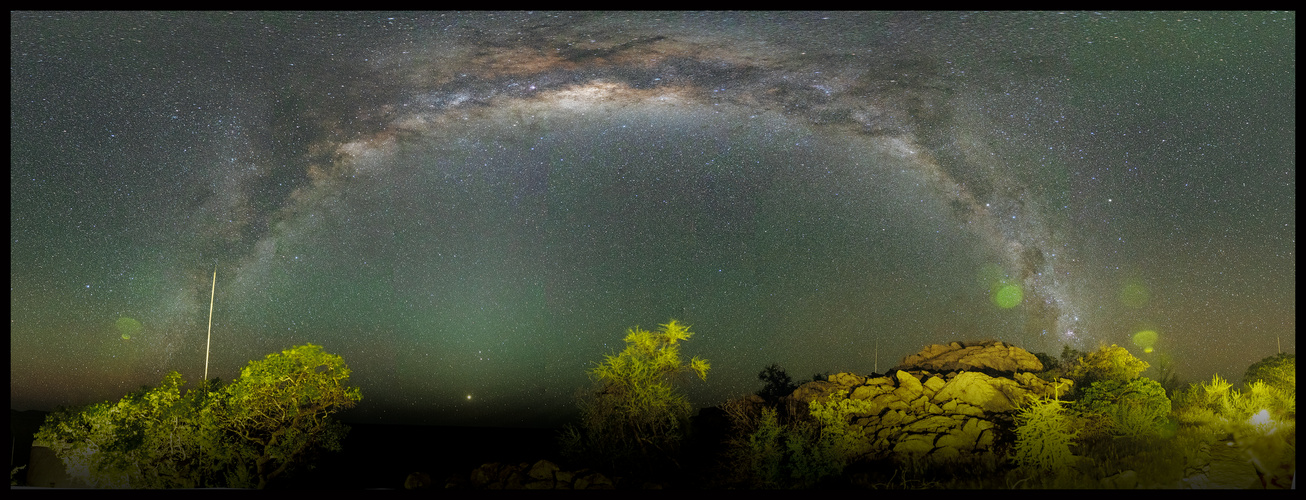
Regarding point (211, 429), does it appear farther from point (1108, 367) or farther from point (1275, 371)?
point (1275, 371)

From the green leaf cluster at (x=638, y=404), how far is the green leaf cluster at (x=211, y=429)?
202 inches

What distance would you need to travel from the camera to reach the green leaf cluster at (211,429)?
16.2 m

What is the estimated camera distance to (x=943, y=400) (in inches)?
741

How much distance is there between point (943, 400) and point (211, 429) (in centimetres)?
1611

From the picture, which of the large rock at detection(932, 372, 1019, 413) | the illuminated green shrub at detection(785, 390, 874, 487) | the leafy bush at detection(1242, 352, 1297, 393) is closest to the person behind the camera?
the illuminated green shrub at detection(785, 390, 874, 487)

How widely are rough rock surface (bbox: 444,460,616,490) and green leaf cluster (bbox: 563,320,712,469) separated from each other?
30.4 inches

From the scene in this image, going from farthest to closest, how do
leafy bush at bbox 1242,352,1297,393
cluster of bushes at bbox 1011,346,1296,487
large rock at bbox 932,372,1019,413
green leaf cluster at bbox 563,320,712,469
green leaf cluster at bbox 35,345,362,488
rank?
leafy bush at bbox 1242,352,1297,393 → large rock at bbox 932,372,1019,413 → green leaf cluster at bbox 563,320,712,469 → green leaf cluster at bbox 35,345,362,488 → cluster of bushes at bbox 1011,346,1296,487

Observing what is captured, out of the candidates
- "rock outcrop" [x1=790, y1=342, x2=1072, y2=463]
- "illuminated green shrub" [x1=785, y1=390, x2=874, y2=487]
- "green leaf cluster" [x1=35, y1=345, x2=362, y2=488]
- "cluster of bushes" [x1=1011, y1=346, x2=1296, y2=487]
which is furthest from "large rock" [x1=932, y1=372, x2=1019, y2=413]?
"green leaf cluster" [x1=35, y1=345, x2=362, y2=488]

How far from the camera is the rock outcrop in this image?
17.1 m

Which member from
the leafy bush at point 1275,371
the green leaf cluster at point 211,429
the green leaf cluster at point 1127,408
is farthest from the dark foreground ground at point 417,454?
the leafy bush at point 1275,371

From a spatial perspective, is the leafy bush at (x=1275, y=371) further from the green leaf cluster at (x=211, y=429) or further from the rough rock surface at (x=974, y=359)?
the green leaf cluster at (x=211, y=429)

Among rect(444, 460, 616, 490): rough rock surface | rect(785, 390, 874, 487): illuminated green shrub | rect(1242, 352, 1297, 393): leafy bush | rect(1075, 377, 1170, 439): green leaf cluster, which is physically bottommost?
rect(444, 460, 616, 490): rough rock surface

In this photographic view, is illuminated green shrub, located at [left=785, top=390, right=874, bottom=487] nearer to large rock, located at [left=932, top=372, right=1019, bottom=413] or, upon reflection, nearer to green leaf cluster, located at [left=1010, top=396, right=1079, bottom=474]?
large rock, located at [left=932, top=372, right=1019, bottom=413]

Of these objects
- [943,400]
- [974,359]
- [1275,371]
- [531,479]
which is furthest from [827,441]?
[1275,371]
